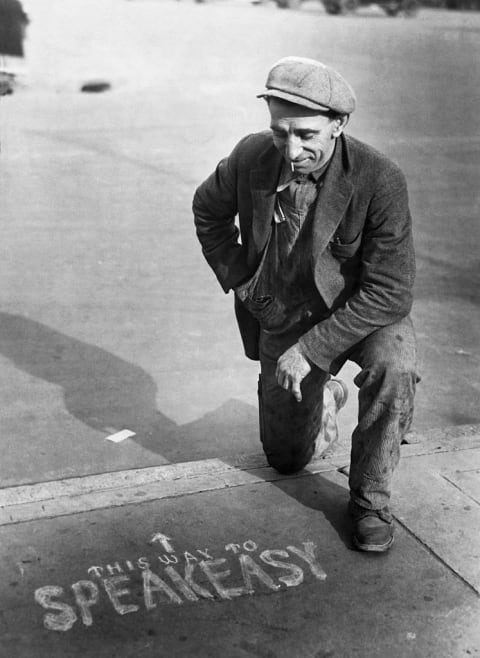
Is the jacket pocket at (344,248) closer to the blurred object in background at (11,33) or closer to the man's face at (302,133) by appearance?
the man's face at (302,133)

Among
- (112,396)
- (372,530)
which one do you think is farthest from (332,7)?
(372,530)

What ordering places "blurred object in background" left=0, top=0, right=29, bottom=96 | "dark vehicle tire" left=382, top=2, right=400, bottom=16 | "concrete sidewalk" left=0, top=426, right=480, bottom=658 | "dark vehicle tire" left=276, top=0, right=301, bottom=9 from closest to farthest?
1. "concrete sidewalk" left=0, top=426, right=480, bottom=658
2. "blurred object in background" left=0, top=0, right=29, bottom=96
3. "dark vehicle tire" left=276, top=0, right=301, bottom=9
4. "dark vehicle tire" left=382, top=2, right=400, bottom=16

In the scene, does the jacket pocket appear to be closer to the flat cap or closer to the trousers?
the trousers

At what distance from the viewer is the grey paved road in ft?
17.2

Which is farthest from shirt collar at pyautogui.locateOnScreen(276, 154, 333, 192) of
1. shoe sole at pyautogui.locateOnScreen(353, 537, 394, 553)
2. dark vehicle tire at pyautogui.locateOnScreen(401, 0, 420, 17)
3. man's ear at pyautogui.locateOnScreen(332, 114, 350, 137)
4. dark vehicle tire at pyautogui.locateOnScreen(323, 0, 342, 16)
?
dark vehicle tire at pyautogui.locateOnScreen(401, 0, 420, 17)

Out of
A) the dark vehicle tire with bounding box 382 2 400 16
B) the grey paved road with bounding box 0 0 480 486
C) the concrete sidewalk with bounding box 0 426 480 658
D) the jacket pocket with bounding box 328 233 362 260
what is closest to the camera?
the concrete sidewalk with bounding box 0 426 480 658

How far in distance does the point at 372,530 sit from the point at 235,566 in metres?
0.53

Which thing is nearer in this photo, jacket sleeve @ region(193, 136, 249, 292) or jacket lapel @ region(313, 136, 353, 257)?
jacket lapel @ region(313, 136, 353, 257)

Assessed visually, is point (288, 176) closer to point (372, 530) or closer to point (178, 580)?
point (372, 530)

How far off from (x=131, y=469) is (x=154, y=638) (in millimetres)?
1239

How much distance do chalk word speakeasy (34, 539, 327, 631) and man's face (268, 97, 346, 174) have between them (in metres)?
1.43

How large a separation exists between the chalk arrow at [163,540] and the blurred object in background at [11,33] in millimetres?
10415

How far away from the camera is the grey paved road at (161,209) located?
17.2 ft

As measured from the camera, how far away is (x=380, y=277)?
3.73 m
